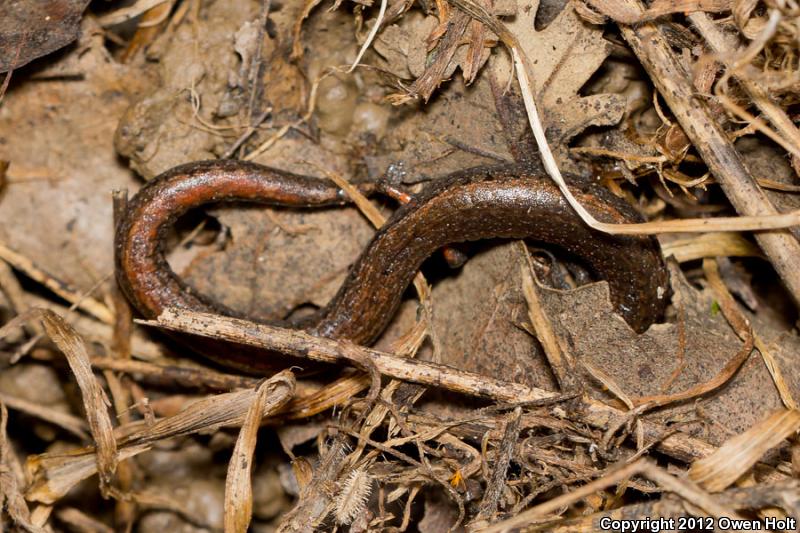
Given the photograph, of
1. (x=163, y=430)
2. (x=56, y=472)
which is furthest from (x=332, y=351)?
(x=56, y=472)

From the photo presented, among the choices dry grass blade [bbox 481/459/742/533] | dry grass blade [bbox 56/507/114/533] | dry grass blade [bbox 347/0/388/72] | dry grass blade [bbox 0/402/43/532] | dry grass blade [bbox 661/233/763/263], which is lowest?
dry grass blade [bbox 56/507/114/533]

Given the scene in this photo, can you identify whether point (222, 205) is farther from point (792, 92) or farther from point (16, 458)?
point (792, 92)

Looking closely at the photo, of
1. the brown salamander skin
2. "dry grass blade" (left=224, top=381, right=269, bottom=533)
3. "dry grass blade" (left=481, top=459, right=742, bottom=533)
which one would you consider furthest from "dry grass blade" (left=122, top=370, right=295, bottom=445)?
"dry grass blade" (left=481, top=459, right=742, bottom=533)

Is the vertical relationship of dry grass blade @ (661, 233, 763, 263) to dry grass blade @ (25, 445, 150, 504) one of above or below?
above

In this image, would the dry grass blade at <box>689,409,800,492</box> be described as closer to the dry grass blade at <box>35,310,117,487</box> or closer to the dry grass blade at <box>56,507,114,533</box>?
the dry grass blade at <box>35,310,117,487</box>

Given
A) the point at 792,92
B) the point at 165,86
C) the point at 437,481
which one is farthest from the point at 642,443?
the point at 165,86

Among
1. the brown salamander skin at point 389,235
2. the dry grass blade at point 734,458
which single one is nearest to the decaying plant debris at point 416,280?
the dry grass blade at point 734,458

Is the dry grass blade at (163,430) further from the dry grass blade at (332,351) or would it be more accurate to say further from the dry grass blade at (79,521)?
the dry grass blade at (79,521)
